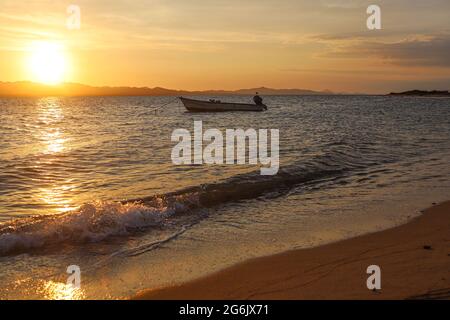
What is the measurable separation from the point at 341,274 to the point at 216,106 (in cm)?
5693

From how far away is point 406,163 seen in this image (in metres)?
20.0

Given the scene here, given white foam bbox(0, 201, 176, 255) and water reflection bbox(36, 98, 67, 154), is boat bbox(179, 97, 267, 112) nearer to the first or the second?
water reflection bbox(36, 98, 67, 154)

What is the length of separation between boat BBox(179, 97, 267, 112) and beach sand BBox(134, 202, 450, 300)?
5474cm

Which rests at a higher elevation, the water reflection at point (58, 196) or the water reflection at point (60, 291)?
the water reflection at point (58, 196)

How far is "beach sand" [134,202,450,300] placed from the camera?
6.43 metres

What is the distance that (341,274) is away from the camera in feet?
23.7

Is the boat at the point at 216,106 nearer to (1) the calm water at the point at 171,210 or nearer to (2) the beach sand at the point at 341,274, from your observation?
(1) the calm water at the point at 171,210

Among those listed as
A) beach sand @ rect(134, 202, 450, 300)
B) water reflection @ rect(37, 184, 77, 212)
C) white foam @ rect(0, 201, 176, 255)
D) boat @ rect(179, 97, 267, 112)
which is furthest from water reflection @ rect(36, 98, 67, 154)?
beach sand @ rect(134, 202, 450, 300)

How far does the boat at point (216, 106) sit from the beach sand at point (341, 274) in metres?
54.7

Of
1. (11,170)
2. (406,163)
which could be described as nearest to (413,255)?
(406,163)

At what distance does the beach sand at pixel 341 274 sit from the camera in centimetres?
643

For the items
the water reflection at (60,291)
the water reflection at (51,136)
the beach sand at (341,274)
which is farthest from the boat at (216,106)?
the water reflection at (60,291)

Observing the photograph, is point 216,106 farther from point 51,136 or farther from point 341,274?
point 341,274
